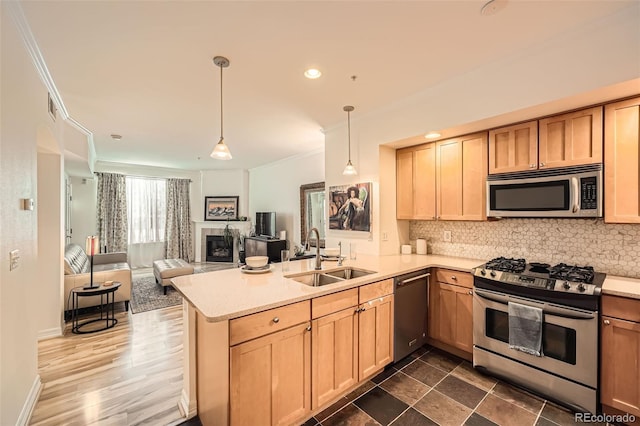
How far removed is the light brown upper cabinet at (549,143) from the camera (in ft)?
7.06

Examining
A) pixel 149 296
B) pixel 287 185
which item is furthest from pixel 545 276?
pixel 149 296

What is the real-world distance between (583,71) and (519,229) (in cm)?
147

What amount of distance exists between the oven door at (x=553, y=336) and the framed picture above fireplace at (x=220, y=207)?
6.72 metres

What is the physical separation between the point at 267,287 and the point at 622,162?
2.75 meters

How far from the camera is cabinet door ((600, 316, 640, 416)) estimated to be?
5.98ft

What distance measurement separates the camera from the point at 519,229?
9.25 feet

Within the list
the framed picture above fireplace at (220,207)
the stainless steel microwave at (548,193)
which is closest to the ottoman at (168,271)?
the framed picture above fireplace at (220,207)

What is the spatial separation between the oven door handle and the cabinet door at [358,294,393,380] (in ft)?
2.69

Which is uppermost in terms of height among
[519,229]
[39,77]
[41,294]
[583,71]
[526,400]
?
[39,77]

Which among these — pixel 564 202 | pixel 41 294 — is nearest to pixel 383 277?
pixel 564 202

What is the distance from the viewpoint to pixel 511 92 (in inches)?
89.8

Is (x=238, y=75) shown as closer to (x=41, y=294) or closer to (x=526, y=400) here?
(x=41, y=294)

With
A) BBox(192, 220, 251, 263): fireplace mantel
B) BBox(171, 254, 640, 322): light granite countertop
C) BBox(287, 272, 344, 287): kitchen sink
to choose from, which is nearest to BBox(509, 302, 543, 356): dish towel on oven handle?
BBox(171, 254, 640, 322): light granite countertop

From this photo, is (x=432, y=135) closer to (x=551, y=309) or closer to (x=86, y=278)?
(x=551, y=309)
